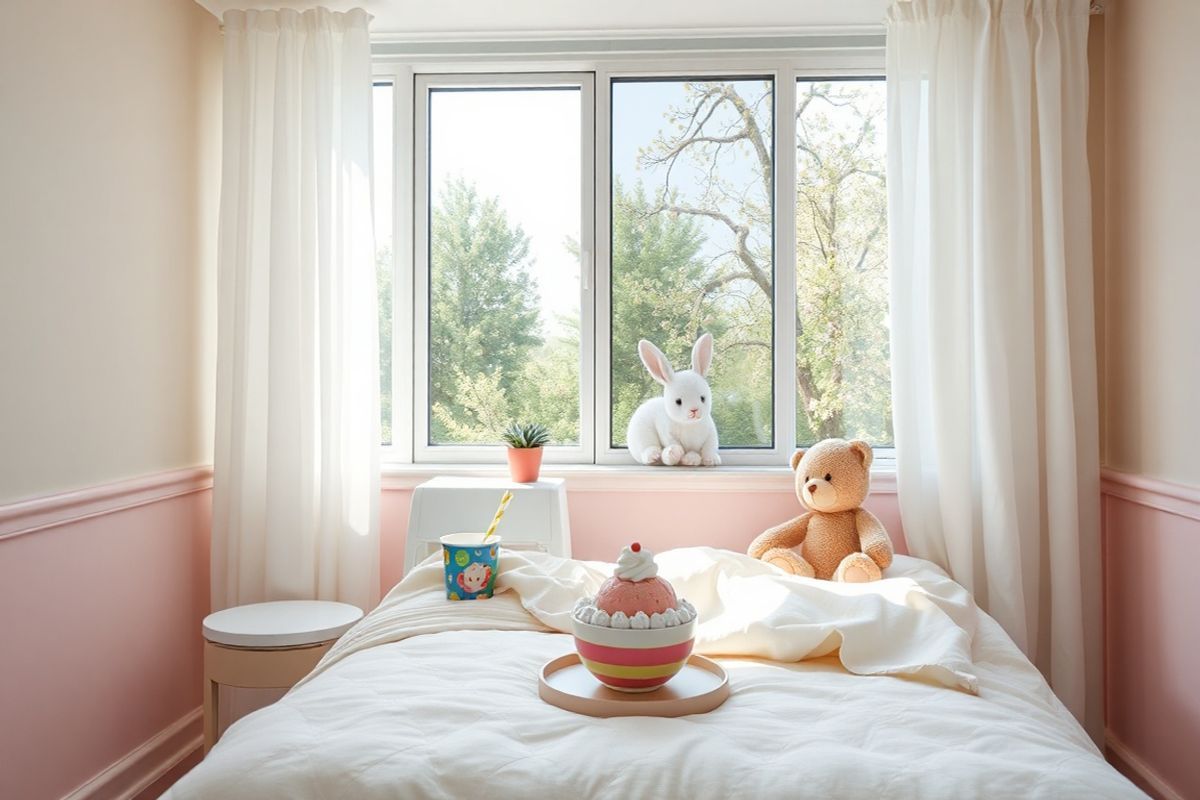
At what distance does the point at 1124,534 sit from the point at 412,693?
6.86 feet

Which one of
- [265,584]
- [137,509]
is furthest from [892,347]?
[137,509]

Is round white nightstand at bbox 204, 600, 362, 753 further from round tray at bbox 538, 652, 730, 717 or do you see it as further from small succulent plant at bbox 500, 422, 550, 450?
round tray at bbox 538, 652, 730, 717

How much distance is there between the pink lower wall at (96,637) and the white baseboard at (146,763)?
2 cm

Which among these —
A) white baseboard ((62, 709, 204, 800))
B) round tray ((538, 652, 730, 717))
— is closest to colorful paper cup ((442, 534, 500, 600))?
round tray ((538, 652, 730, 717))

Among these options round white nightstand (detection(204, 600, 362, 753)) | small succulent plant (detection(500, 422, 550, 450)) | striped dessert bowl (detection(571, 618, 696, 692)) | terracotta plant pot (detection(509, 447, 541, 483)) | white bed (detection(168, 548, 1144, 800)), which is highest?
small succulent plant (detection(500, 422, 550, 450))

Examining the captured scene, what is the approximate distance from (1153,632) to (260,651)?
236 centimetres

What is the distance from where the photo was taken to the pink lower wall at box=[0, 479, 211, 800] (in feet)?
6.86

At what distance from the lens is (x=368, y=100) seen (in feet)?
9.42

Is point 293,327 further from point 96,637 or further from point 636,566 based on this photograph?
point 636,566

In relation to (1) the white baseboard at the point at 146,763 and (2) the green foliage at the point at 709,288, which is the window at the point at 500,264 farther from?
(1) the white baseboard at the point at 146,763

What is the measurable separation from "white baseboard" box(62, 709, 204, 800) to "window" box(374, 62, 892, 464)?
1047 mm

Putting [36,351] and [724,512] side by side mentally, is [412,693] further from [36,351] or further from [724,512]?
[724,512]

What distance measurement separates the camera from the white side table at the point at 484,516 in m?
2.70

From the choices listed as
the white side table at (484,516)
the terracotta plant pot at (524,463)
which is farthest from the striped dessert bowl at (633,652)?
Result: the terracotta plant pot at (524,463)
